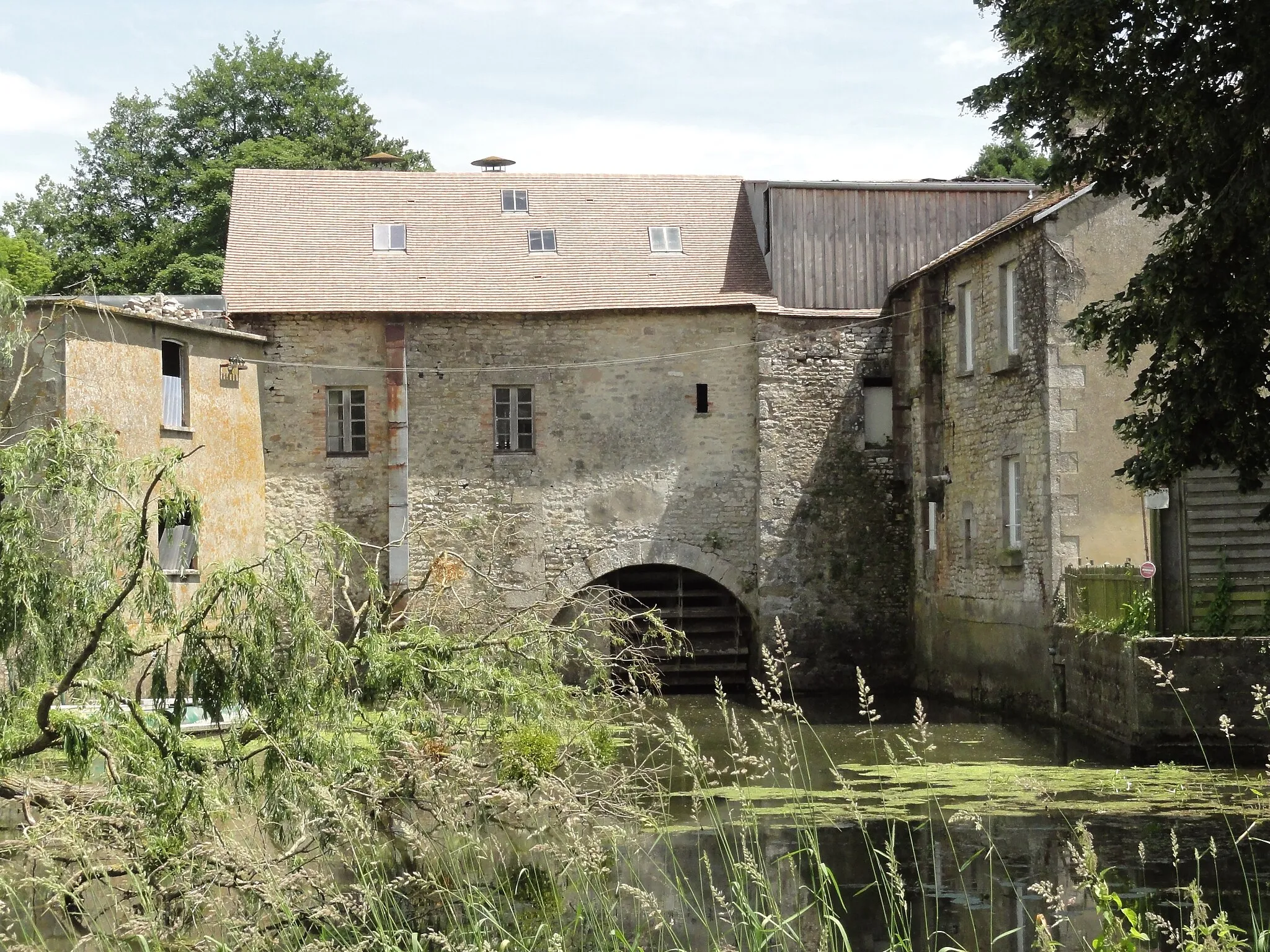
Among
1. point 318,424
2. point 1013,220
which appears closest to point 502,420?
point 318,424

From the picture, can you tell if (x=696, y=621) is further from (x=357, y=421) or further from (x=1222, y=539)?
(x=1222, y=539)

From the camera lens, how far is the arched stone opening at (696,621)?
840 inches

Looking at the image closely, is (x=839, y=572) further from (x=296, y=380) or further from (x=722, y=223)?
(x=296, y=380)

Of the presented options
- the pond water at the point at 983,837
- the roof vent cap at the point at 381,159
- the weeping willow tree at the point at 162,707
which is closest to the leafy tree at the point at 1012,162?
the roof vent cap at the point at 381,159

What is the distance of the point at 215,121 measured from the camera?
111 ft

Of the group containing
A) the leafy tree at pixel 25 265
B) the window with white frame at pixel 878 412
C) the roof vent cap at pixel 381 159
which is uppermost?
the roof vent cap at pixel 381 159

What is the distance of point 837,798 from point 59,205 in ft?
106

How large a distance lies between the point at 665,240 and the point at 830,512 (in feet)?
15.9

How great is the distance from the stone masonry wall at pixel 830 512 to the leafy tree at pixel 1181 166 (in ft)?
36.8

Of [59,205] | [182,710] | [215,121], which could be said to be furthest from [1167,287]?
[59,205]

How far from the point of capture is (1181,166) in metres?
9.09

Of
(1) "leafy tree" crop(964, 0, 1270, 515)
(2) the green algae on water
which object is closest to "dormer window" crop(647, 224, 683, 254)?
(2) the green algae on water

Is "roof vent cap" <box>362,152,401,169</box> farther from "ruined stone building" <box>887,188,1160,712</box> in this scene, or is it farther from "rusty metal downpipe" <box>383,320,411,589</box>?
"ruined stone building" <box>887,188,1160,712</box>

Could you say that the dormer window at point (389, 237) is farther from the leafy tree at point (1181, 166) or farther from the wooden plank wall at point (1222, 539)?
the leafy tree at point (1181, 166)
